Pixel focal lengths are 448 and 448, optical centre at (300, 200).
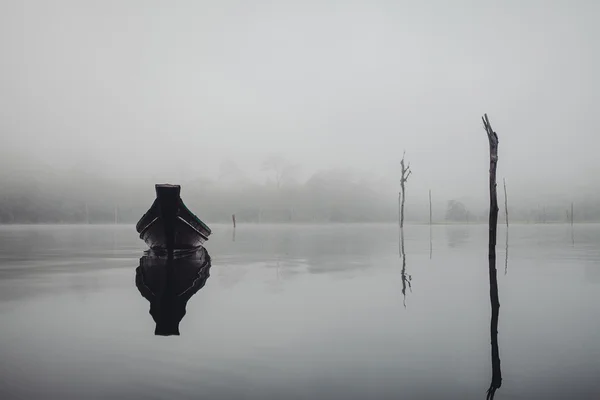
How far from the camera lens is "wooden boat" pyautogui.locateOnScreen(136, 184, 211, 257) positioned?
21672 millimetres

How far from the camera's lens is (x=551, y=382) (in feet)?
15.8

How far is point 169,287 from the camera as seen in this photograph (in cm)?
1190

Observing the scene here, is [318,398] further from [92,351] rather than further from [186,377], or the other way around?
[92,351]

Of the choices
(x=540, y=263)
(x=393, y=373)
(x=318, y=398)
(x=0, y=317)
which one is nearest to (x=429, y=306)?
(x=393, y=373)

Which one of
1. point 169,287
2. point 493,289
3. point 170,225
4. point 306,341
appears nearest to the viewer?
point 306,341

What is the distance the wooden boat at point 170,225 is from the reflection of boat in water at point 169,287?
335cm

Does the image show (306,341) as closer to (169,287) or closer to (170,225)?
(169,287)

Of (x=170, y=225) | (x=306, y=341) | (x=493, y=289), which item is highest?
(x=170, y=225)

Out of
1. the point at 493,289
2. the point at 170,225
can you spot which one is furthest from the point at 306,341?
the point at 170,225

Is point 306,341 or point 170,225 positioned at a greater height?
point 170,225

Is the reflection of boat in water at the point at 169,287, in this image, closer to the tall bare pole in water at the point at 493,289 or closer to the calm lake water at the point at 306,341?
the calm lake water at the point at 306,341

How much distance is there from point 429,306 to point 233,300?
4244 mm

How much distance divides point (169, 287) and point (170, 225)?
10.8 metres

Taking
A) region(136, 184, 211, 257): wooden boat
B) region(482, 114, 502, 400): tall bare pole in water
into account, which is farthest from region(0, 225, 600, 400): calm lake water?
region(136, 184, 211, 257): wooden boat
